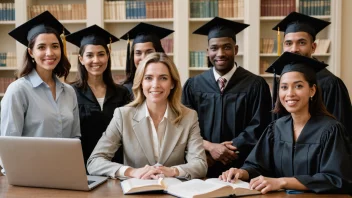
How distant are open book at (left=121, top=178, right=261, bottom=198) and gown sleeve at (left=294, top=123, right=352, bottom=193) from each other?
1.10 feet

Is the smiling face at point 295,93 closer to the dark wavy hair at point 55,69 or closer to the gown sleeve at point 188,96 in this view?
the gown sleeve at point 188,96

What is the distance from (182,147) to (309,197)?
2.86 feet

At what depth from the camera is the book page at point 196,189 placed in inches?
79.5

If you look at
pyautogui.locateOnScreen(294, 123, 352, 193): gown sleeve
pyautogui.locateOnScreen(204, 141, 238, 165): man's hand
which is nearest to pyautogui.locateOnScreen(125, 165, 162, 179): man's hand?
pyautogui.locateOnScreen(294, 123, 352, 193): gown sleeve

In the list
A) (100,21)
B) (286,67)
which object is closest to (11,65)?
(100,21)

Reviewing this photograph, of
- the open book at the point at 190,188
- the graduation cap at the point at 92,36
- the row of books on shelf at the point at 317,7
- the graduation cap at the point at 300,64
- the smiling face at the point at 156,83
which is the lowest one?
the open book at the point at 190,188

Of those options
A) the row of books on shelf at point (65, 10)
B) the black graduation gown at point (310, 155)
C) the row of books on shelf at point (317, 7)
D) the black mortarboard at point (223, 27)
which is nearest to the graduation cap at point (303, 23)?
the black mortarboard at point (223, 27)

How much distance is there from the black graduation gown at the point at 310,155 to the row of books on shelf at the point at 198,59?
3.26 metres

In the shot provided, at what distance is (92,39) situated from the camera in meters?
3.48

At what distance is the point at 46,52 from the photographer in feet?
9.26

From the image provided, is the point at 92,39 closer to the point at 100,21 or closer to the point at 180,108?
the point at 180,108

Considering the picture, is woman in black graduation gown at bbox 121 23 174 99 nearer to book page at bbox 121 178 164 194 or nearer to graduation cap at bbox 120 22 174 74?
graduation cap at bbox 120 22 174 74

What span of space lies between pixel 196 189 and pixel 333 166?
0.80 m

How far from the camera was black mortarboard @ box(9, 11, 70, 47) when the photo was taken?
9.52ft
